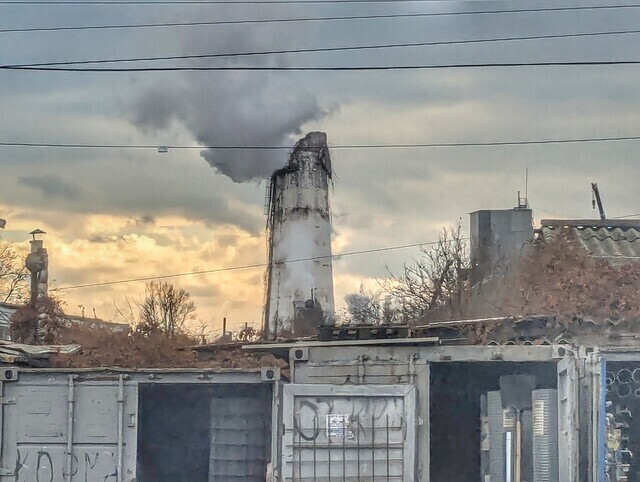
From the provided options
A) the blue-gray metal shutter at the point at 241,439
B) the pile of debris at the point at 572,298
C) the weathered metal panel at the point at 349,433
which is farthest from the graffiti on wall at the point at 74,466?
the pile of debris at the point at 572,298

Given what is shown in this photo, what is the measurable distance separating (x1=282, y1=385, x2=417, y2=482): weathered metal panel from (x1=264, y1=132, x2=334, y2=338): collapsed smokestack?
84.0 ft

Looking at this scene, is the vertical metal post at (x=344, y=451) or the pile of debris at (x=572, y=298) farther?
the pile of debris at (x=572, y=298)

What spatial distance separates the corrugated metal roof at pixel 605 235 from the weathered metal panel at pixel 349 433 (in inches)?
358

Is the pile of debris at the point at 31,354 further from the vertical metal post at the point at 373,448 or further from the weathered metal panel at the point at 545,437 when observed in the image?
the weathered metal panel at the point at 545,437

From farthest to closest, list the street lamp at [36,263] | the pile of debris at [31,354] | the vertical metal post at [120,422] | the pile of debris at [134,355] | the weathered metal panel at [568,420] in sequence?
the street lamp at [36,263], the pile of debris at [134,355], the pile of debris at [31,354], the vertical metal post at [120,422], the weathered metal panel at [568,420]

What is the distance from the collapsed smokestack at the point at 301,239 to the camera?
38469 mm

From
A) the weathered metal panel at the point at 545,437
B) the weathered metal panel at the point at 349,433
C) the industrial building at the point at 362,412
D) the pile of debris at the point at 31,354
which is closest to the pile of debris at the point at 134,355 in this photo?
the pile of debris at the point at 31,354

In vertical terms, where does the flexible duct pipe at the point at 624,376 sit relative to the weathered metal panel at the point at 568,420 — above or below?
above

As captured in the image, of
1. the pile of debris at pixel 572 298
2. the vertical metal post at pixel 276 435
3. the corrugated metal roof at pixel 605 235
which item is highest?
the corrugated metal roof at pixel 605 235

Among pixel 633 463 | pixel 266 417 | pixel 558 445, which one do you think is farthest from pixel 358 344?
pixel 633 463

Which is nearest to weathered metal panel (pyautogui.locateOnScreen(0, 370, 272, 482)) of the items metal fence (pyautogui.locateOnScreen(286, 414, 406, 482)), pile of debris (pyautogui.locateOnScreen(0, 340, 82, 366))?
metal fence (pyautogui.locateOnScreen(286, 414, 406, 482))

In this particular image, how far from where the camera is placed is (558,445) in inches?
465

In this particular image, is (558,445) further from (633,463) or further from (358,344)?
(358,344)

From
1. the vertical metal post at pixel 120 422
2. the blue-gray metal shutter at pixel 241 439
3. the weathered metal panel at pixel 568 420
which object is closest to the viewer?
the weathered metal panel at pixel 568 420
